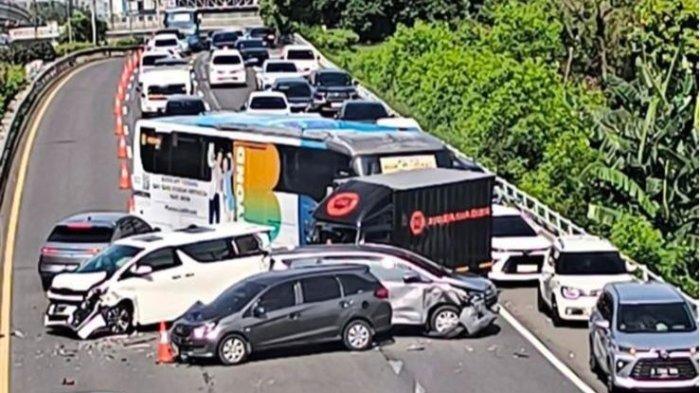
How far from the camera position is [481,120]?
1743 inches

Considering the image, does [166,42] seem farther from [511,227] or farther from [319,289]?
[319,289]

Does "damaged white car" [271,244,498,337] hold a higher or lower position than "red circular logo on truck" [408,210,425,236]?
lower

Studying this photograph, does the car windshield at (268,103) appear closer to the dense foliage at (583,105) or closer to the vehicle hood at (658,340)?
the dense foliage at (583,105)

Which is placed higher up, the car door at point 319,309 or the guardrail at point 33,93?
the car door at point 319,309

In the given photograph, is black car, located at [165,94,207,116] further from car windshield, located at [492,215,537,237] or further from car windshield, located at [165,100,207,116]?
car windshield, located at [492,215,537,237]

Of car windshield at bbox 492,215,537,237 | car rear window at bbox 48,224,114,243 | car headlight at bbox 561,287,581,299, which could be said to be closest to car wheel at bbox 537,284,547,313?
car headlight at bbox 561,287,581,299

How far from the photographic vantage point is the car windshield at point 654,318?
22.7 metres

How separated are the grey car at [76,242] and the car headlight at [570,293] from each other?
894 centimetres

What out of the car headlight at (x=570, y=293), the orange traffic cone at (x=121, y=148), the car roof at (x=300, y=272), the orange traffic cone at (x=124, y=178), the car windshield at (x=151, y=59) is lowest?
the orange traffic cone at (x=124, y=178)

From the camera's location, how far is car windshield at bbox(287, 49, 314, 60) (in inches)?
2628

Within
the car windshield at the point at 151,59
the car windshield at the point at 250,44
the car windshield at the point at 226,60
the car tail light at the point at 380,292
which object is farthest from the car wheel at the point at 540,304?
the car windshield at the point at 250,44

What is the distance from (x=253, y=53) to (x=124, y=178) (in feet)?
96.4

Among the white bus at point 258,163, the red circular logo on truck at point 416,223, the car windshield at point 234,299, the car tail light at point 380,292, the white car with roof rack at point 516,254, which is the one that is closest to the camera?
the car windshield at point 234,299

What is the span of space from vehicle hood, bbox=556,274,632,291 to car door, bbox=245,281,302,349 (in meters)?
5.38
